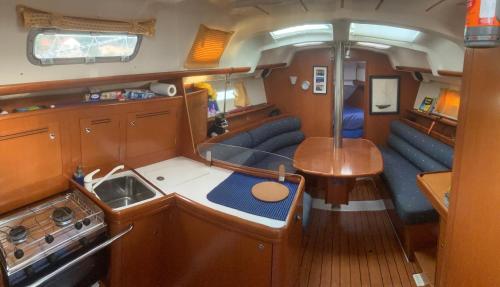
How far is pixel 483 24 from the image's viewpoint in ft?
3.51

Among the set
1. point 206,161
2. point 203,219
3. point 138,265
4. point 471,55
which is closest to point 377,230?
point 206,161

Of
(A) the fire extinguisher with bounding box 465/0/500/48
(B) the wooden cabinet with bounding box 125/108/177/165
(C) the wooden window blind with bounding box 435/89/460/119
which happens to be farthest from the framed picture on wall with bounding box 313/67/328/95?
(A) the fire extinguisher with bounding box 465/0/500/48

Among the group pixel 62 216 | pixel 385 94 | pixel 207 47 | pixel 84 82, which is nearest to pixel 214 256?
pixel 62 216

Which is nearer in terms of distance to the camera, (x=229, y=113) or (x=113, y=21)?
(x=113, y=21)

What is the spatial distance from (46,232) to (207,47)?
2.27 metres

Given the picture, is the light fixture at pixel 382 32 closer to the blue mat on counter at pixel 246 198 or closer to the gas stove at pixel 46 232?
the blue mat on counter at pixel 246 198

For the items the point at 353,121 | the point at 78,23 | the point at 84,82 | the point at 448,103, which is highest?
the point at 78,23

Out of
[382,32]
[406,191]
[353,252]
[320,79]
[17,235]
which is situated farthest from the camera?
[320,79]

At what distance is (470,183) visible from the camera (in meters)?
1.28

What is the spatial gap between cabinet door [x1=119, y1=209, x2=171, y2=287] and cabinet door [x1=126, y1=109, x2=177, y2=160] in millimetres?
725

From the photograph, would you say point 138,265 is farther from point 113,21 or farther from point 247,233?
point 113,21

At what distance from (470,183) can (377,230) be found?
9.18ft

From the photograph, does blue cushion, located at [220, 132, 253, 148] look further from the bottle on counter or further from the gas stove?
the gas stove

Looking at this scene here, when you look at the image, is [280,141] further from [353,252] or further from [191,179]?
[191,179]
